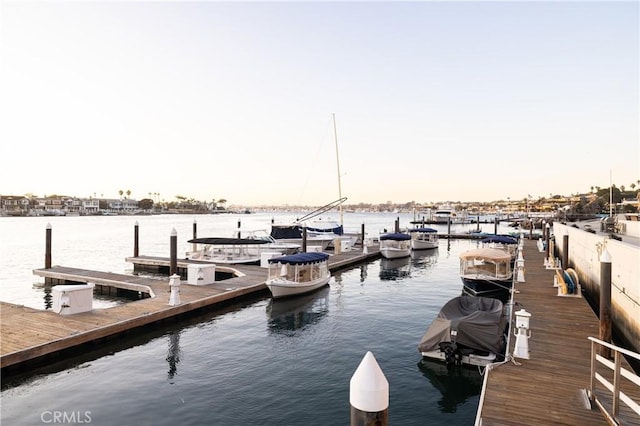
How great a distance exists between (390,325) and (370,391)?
14.6 m

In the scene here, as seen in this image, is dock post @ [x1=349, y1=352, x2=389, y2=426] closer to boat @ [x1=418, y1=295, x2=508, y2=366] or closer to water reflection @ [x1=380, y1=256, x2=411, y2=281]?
boat @ [x1=418, y1=295, x2=508, y2=366]

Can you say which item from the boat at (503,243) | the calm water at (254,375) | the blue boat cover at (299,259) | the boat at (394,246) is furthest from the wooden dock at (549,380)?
the boat at (394,246)

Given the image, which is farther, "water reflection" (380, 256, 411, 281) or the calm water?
"water reflection" (380, 256, 411, 281)

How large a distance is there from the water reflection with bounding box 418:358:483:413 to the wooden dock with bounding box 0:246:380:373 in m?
10.7

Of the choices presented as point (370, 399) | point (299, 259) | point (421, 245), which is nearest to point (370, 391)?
point (370, 399)

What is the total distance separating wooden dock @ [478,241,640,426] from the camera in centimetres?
701

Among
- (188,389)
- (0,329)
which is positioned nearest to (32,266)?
(0,329)

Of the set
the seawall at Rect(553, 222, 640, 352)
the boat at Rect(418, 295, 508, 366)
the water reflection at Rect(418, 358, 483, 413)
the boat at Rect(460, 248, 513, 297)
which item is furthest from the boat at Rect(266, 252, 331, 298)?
the seawall at Rect(553, 222, 640, 352)

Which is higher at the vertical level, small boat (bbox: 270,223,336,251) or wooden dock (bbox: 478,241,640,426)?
small boat (bbox: 270,223,336,251)

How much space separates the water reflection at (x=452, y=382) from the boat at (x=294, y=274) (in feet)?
33.7

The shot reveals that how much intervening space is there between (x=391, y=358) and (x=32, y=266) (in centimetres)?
3943

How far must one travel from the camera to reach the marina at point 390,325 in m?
7.82

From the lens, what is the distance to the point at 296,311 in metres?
19.6

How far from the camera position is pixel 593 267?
21.1 m
